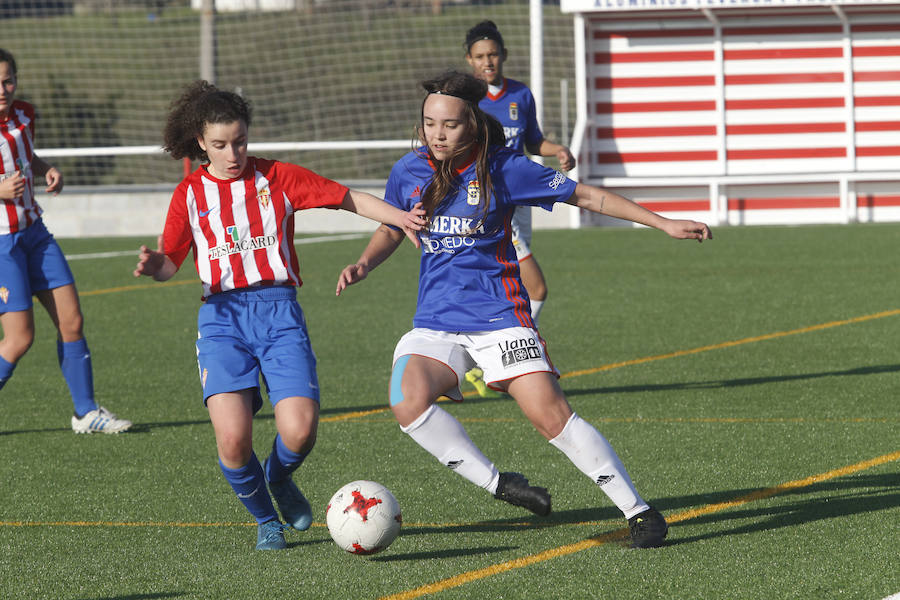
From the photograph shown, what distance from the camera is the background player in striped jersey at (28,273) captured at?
22.2 feet

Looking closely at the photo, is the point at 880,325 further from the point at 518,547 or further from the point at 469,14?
the point at 469,14

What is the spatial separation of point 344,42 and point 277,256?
23.9 m

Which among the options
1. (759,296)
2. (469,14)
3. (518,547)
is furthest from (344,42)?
(518,547)

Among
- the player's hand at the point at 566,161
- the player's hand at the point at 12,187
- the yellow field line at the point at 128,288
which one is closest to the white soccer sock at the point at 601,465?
the player's hand at the point at 566,161

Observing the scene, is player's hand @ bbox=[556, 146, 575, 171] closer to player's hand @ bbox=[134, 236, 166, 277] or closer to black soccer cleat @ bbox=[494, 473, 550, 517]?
black soccer cleat @ bbox=[494, 473, 550, 517]

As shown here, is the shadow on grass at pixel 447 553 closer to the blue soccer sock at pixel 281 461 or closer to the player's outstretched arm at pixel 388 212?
the blue soccer sock at pixel 281 461

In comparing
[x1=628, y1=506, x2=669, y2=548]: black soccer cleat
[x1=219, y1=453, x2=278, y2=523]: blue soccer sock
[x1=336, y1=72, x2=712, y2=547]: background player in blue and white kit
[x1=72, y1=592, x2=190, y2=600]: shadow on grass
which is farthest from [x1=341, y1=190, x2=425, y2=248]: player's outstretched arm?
[x1=72, y1=592, x2=190, y2=600]: shadow on grass

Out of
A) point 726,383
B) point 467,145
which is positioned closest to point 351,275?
point 467,145

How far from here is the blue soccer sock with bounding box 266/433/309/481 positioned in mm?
4738

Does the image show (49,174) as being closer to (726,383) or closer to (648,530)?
(648,530)

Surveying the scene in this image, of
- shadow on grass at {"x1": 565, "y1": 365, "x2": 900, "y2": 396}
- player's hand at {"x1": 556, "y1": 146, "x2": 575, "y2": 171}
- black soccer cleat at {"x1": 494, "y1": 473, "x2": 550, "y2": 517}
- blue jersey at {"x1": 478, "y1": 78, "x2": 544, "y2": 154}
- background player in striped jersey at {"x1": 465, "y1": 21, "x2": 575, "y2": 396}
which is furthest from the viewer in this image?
blue jersey at {"x1": 478, "y1": 78, "x2": 544, "y2": 154}

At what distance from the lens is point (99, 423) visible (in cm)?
706

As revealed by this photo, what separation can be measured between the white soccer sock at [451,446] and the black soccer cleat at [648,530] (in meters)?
0.50

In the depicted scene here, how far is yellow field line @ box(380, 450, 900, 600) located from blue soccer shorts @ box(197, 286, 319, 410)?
0.85 metres
